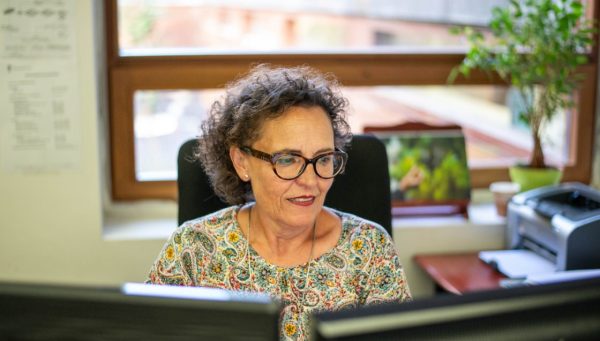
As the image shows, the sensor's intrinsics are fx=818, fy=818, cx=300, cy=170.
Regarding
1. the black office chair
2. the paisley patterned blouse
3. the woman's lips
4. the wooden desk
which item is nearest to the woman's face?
the woman's lips

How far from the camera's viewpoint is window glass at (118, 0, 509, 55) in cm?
289

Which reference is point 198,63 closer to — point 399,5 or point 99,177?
point 99,177

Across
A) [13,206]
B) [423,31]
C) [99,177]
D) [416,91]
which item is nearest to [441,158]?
→ [416,91]

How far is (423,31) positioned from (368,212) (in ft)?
4.12

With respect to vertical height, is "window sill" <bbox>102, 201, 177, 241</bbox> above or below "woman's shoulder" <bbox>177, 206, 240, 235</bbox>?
below

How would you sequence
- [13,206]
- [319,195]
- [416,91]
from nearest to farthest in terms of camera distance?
[319,195]
[13,206]
[416,91]

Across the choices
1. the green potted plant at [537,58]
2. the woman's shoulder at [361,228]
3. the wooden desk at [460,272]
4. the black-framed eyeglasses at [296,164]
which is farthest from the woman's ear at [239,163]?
the green potted plant at [537,58]

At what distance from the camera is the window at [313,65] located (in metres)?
2.89

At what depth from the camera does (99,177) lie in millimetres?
2732

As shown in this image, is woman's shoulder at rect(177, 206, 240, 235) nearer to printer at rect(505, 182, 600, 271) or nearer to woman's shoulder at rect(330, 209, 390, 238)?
woman's shoulder at rect(330, 209, 390, 238)

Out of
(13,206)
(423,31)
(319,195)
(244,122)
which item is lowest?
(13,206)

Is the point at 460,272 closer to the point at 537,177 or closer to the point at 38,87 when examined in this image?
the point at 537,177

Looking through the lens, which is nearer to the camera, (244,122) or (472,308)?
(472,308)

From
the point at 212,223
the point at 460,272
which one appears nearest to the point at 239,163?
the point at 212,223
